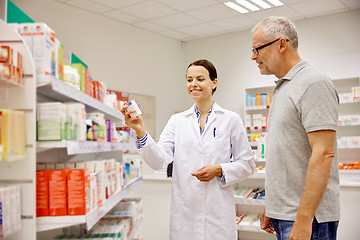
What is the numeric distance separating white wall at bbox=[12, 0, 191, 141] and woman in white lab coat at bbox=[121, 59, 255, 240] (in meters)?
4.07

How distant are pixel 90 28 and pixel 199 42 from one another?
3312mm

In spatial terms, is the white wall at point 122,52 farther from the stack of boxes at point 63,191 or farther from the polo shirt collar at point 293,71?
the polo shirt collar at point 293,71

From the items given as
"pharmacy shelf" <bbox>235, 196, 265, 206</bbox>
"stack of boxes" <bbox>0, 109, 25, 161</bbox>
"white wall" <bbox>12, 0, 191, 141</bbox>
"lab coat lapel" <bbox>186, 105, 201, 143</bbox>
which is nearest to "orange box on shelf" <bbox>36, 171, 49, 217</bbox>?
"stack of boxes" <bbox>0, 109, 25, 161</bbox>

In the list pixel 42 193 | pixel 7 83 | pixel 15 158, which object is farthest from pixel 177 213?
pixel 7 83

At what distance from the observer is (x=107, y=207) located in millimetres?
2275

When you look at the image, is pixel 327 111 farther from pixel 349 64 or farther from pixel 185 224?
pixel 349 64

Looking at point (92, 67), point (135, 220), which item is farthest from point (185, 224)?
point (92, 67)

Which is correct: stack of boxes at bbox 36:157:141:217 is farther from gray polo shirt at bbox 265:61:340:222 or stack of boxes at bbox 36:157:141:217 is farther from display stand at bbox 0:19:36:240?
gray polo shirt at bbox 265:61:340:222

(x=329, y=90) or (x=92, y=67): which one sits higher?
(x=92, y=67)

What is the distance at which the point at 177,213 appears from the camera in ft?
8.57

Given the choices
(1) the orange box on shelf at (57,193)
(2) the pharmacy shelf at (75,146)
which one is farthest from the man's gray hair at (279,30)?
(1) the orange box on shelf at (57,193)

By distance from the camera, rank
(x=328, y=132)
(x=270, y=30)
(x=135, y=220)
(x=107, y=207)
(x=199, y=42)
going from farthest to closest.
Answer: (x=199, y=42) → (x=135, y=220) → (x=107, y=207) → (x=270, y=30) → (x=328, y=132)

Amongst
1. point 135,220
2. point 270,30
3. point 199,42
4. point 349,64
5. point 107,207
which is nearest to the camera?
point 270,30

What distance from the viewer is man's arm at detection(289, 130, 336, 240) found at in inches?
62.8
